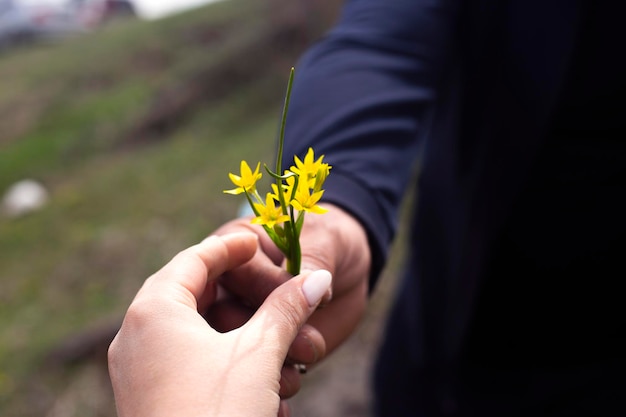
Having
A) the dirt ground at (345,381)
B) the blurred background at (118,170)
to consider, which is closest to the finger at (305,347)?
the dirt ground at (345,381)

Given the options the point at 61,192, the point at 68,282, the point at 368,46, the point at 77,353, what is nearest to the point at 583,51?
the point at 368,46

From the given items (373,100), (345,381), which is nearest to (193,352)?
(373,100)

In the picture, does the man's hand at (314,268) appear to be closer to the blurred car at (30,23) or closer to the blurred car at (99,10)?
the blurred car at (30,23)

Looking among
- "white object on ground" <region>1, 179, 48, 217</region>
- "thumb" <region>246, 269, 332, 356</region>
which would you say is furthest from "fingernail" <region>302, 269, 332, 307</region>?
"white object on ground" <region>1, 179, 48, 217</region>

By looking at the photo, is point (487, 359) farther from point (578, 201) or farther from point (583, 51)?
point (583, 51)

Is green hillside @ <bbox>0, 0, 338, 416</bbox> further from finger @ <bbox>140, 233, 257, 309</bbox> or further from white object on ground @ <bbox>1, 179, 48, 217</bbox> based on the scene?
finger @ <bbox>140, 233, 257, 309</bbox>
